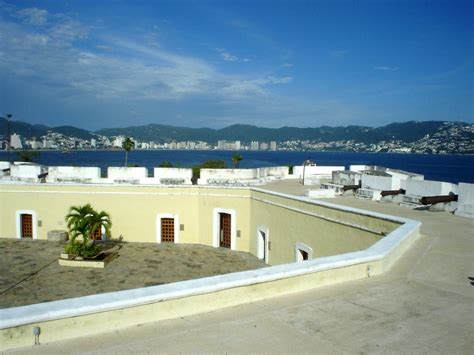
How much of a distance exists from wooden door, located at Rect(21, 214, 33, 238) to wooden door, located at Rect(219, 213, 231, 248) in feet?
30.6

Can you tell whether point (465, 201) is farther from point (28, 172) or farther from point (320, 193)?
point (28, 172)

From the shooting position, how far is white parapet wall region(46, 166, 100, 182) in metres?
19.9

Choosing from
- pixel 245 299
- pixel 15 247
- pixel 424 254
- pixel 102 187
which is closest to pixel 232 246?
pixel 102 187

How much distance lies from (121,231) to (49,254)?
131 inches

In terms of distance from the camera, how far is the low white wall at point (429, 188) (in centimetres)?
1213

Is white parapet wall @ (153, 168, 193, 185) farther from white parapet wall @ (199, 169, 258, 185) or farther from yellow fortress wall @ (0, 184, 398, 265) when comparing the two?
yellow fortress wall @ (0, 184, 398, 265)

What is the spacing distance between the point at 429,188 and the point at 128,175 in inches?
554

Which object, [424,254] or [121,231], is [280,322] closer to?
[424,254]

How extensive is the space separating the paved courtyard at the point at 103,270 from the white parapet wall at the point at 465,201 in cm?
730

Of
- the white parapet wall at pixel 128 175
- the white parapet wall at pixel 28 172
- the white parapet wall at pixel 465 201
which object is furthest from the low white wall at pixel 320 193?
the white parapet wall at pixel 28 172

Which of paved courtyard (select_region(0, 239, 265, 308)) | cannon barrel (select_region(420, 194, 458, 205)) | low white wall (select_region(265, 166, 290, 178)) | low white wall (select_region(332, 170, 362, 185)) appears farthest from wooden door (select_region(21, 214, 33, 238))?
cannon barrel (select_region(420, 194, 458, 205))

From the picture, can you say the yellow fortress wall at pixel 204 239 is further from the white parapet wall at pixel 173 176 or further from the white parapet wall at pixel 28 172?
the white parapet wall at pixel 28 172

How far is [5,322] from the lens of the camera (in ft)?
10.5

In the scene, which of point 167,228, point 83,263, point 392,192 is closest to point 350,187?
point 392,192
